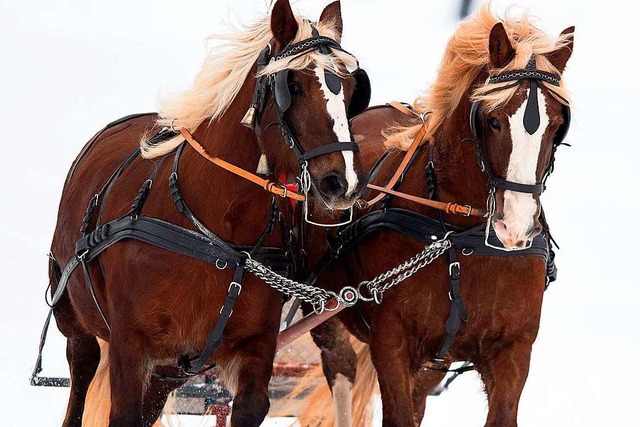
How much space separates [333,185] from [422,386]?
164 centimetres

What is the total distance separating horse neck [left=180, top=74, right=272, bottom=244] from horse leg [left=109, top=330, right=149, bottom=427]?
1.39 ft

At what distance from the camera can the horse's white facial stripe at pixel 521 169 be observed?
11.4 feet

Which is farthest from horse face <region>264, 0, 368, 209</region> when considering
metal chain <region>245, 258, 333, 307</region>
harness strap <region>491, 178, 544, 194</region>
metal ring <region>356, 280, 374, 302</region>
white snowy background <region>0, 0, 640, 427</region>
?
white snowy background <region>0, 0, 640, 427</region>

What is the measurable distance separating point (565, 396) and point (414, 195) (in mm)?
2797

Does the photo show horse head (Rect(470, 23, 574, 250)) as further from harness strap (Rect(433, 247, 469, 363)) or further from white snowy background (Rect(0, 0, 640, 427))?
white snowy background (Rect(0, 0, 640, 427))

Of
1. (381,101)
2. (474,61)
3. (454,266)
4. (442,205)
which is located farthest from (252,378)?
(381,101)

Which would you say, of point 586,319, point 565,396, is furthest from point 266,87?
point 586,319

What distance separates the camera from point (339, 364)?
498 cm

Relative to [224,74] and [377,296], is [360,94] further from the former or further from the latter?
[377,296]

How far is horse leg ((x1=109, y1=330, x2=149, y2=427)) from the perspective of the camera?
3.58 metres

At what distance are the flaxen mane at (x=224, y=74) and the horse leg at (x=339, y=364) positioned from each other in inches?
56.5

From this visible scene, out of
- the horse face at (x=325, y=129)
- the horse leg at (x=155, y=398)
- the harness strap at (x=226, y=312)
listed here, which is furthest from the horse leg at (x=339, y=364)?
the horse face at (x=325, y=129)

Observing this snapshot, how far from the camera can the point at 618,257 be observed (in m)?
7.39

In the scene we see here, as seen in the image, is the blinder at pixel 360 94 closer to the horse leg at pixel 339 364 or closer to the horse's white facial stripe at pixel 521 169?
the horse's white facial stripe at pixel 521 169
